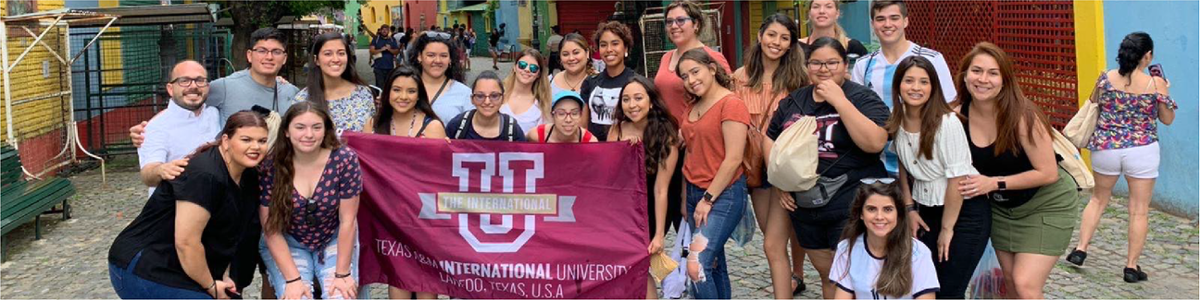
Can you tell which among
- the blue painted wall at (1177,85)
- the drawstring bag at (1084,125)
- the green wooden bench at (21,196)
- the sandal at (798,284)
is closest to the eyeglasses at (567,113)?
the sandal at (798,284)

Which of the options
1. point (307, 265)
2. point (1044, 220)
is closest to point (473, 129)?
point (307, 265)

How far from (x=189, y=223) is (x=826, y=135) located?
2.97m

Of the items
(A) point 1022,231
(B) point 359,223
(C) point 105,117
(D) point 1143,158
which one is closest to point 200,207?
(B) point 359,223

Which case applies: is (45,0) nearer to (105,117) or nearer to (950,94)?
(105,117)

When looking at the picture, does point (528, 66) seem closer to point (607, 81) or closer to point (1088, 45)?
point (607, 81)

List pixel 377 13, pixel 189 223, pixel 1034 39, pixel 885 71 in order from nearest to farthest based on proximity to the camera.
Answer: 1. pixel 189 223
2. pixel 885 71
3. pixel 1034 39
4. pixel 377 13

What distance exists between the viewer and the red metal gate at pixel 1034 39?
10.7m

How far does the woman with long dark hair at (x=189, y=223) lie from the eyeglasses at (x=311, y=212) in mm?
341

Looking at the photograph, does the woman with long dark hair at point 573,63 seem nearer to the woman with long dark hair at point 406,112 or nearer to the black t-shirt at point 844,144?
the woman with long dark hair at point 406,112

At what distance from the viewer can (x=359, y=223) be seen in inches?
228

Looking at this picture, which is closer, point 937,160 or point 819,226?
point 937,160

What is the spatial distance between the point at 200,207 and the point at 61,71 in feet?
32.6

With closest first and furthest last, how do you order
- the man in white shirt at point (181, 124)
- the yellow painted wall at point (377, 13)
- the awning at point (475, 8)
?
the man in white shirt at point (181, 124) < the awning at point (475, 8) < the yellow painted wall at point (377, 13)

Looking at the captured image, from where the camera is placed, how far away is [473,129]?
5844 millimetres
